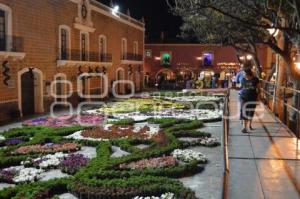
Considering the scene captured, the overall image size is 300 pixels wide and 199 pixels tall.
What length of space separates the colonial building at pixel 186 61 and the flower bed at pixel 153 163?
44.5m

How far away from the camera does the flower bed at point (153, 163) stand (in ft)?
31.9

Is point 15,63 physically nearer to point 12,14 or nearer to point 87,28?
point 12,14

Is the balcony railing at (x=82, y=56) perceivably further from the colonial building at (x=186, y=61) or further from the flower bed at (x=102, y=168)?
the colonial building at (x=186, y=61)

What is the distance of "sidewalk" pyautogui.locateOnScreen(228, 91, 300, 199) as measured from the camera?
7016 mm

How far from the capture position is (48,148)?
12.0m

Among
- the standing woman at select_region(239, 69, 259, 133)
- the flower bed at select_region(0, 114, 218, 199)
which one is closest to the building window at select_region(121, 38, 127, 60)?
the flower bed at select_region(0, 114, 218, 199)

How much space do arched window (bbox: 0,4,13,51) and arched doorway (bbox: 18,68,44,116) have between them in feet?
6.98

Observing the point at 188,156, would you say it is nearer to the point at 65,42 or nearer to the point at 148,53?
the point at 65,42

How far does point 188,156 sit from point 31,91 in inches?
596

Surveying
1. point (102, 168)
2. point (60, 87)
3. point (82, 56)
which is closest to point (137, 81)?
point (82, 56)

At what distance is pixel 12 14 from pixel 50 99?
20.1 feet

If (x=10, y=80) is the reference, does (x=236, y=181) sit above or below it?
below

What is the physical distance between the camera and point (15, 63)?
20.8m

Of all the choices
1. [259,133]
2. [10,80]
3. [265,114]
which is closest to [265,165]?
[259,133]
